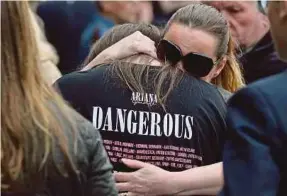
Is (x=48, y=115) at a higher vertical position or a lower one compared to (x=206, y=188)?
higher

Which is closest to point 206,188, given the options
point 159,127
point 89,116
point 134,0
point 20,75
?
point 159,127

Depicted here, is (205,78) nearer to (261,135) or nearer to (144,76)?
(144,76)

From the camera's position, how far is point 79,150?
75.0 inches

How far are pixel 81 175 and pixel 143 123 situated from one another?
64 cm

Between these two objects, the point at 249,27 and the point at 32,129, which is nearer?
the point at 32,129

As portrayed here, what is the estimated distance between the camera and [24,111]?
6.03 ft

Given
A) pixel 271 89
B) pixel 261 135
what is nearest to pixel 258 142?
pixel 261 135

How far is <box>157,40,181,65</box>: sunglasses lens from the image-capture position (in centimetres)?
267

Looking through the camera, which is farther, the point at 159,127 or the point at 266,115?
the point at 159,127

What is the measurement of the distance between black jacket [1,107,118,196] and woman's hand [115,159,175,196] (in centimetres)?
48

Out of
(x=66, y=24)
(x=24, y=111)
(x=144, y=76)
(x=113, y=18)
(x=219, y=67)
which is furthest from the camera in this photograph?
(x=66, y=24)

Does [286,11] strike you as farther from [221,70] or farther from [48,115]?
[221,70]

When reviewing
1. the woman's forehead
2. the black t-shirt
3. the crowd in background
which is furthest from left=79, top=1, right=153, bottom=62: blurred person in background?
the black t-shirt

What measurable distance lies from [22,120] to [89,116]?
2.36 ft
